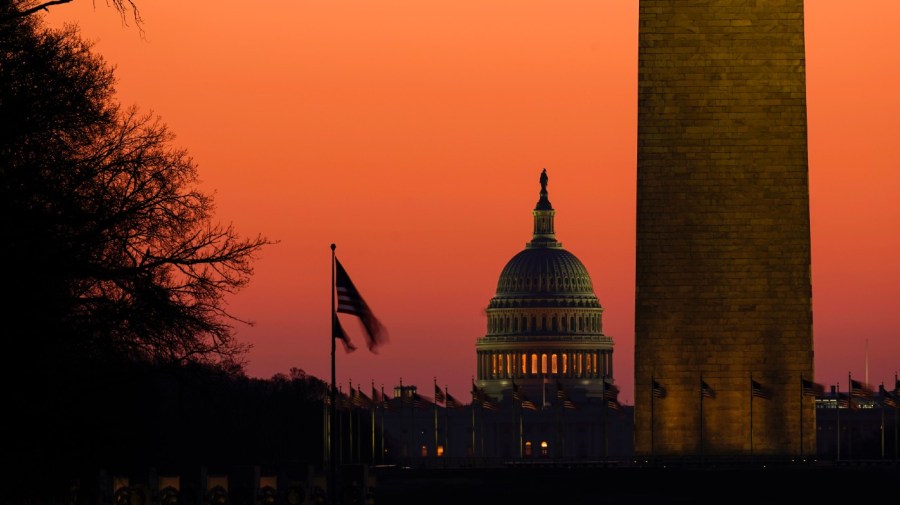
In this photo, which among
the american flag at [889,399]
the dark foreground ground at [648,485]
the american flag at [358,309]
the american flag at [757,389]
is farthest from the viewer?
the american flag at [889,399]

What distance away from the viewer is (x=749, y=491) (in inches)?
3273

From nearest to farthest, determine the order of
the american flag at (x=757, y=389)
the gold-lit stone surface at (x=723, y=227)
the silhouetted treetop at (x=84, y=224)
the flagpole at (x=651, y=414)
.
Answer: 1. the silhouetted treetop at (x=84, y=224)
2. the american flag at (x=757, y=389)
3. the gold-lit stone surface at (x=723, y=227)
4. the flagpole at (x=651, y=414)

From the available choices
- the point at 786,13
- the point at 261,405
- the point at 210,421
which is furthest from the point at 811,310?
the point at 261,405

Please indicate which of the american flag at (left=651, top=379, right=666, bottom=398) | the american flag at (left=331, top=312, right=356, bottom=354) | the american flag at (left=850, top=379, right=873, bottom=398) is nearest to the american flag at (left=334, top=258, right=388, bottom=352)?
the american flag at (left=331, top=312, right=356, bottom=354)

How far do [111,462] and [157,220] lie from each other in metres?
11.7

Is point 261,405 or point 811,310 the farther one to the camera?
point 261,405

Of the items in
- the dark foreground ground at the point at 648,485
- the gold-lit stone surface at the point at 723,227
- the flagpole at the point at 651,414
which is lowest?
the dark foreground ground at the point at 648,485

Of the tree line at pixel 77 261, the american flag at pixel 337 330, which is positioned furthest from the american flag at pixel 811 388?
the tree line at pixel 77 261

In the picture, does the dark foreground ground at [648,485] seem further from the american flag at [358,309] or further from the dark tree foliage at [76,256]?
the dark tree foliage at [76,256]

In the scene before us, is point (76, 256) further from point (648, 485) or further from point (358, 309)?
point (648, 485)

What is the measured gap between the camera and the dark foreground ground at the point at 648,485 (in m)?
76.1

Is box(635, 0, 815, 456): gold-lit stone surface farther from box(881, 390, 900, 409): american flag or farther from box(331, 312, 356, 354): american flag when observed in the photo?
box(331, 312, 356, 354): american flag

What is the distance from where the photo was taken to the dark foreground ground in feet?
250

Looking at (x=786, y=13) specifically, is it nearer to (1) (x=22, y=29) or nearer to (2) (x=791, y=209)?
(2) (x=791, y=209)
